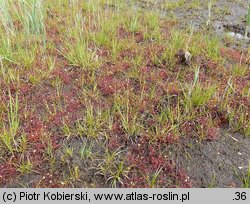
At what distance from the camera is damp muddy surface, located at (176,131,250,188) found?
203cm

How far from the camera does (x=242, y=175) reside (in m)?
2.05

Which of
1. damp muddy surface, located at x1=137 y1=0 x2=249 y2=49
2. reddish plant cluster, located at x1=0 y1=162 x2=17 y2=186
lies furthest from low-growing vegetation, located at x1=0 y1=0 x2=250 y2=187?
damp muddy surface, located at x1=137 y1=0 x2=249 y2=49

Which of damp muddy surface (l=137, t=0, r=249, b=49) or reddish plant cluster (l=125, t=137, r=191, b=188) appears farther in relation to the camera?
damp muddy surface (l=137, t=0, r=249, b=49)

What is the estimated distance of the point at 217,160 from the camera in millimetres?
2160

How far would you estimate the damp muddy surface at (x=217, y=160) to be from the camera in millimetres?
2025

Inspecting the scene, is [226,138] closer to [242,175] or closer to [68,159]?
[242,175]

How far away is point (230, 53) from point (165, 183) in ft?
6.73

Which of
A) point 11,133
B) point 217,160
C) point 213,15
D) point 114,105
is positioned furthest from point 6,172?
point 213,15

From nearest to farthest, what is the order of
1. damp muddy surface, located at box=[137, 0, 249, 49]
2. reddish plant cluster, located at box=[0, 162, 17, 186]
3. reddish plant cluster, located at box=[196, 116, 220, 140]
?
reddish plant cluster, located at box=[0, 162, 17, 186]
reddish plant cluster, located at box=[196, 116, 220, 140]
damp muddy surface, located at box=[137, 0, 249, 49]

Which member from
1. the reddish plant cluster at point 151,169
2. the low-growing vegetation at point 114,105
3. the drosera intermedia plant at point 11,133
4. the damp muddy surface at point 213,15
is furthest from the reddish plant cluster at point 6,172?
the damp muddy surface at point 213,15

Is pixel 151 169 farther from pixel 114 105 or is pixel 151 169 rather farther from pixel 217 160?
pixel 114 105

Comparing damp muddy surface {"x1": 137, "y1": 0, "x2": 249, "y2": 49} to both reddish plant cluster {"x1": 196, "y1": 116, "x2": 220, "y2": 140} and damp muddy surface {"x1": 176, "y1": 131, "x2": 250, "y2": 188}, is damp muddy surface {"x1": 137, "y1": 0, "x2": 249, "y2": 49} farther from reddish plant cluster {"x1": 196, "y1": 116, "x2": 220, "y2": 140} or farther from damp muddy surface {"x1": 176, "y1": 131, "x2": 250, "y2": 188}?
damp muddy surface {"x1": 176, "y1": 131, "x2": 250, "y2": 188}
